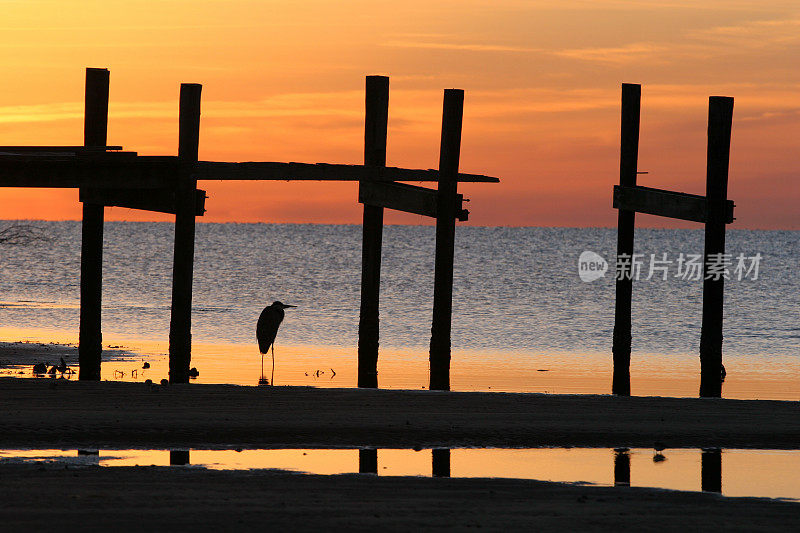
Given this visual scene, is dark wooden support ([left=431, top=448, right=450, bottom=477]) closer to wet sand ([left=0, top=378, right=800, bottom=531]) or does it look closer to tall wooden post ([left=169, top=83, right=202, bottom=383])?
wet sand ([left=0, top=378, right=800, bottom=531])

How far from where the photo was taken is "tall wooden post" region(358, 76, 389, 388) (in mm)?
15312

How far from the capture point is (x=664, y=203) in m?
16.4

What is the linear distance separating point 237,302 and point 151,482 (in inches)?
1491

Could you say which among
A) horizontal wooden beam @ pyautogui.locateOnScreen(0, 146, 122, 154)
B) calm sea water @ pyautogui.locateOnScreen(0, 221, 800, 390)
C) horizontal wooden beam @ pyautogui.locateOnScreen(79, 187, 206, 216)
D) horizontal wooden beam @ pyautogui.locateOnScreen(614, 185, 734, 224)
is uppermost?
horizontal wooden beam @ pyautogui.locateOnScreen(0, 146, 122, 154)

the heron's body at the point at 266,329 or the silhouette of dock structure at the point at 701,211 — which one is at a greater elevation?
the silhouette of dock structure at the point at 701,211

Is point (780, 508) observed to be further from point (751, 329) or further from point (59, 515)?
point (751, 329)

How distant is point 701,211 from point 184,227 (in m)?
6.85

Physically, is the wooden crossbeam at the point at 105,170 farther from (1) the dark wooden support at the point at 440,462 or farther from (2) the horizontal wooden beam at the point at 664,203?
(1) the dark wooden support at the point at 440,462

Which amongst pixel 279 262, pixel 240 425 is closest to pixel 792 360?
pixel 240 425

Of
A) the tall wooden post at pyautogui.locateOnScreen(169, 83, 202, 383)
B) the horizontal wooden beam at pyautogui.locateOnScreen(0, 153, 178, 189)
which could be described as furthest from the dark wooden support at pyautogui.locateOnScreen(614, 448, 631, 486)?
the horizontal wooden beam at pyautogui.locateOnScreen(0, 153, 178, 189)

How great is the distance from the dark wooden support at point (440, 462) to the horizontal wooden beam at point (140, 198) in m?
5.46

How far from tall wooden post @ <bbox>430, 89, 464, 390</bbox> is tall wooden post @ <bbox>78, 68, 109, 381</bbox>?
4316 millimetres

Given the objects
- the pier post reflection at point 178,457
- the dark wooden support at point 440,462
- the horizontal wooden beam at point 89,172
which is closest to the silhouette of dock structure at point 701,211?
the dark wooden support at point 440,462

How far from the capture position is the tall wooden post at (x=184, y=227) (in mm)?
14461
